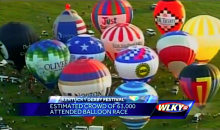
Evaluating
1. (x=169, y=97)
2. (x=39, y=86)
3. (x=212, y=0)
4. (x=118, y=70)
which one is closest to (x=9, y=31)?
(x=39, y=86)

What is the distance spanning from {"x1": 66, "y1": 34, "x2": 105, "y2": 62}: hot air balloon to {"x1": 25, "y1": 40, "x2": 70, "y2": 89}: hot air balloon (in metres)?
1.27

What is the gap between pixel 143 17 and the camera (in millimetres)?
65375

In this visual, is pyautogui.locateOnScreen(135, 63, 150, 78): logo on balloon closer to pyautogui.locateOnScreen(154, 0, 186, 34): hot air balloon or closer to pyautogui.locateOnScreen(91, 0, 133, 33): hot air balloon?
pyautogui.locateOnScreen(154, 0, 186, 34): hot air balloon

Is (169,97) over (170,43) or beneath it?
beneath

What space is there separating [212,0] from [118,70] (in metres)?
26.1

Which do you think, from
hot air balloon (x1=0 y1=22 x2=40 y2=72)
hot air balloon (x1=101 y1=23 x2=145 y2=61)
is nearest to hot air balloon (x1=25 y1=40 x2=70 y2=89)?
hot air balloon (x1=0 y1=22 x2=40 y2=72)

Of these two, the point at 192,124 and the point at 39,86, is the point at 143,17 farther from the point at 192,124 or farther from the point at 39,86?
the point at 192,124

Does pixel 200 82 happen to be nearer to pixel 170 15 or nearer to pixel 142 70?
pixel 142 70

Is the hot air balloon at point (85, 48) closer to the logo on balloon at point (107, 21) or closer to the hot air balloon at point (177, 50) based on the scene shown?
the hot air balloon at point (177, 50)

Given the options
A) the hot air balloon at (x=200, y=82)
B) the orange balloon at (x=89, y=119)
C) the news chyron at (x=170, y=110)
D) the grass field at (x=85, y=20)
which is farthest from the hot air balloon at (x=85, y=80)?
the hot air balloon at (x=200, y=82)

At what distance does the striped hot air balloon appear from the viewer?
53.1m

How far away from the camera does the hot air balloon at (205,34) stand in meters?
51.1

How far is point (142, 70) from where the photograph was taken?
4706 centimetres

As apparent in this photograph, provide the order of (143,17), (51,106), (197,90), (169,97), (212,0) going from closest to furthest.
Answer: (51,106) → (197,90) → (169,97) → (143,17) → (212,0)
